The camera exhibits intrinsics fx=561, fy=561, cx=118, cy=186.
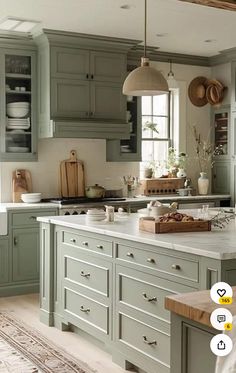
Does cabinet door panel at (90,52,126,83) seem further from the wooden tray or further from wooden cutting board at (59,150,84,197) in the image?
the wooden tray

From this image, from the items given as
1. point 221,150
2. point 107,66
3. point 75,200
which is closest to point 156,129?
point 221,150

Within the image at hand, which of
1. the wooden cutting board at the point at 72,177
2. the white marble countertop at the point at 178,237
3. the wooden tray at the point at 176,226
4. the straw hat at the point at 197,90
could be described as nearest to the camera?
the white marble countertop at the point at 178,237

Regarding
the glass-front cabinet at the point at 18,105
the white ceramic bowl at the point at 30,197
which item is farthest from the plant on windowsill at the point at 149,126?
the white ceramic bowl at the point at 30,197

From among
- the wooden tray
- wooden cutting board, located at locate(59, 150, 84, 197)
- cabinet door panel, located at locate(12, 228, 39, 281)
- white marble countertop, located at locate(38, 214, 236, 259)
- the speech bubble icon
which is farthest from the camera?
wooden cutting board, located at locate(59, 150, 84, 197)

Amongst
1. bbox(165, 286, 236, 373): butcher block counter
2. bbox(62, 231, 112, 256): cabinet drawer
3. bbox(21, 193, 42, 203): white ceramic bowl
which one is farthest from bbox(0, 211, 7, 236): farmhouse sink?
bbox(165, 286, 236, 373): butcher block counter

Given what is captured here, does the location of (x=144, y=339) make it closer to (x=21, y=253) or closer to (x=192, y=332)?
(x=192, y=332)

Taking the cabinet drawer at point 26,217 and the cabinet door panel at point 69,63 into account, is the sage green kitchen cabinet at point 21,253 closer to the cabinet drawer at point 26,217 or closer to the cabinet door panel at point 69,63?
the cabinet drawer at point 26,217

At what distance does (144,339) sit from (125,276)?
0.43 metres

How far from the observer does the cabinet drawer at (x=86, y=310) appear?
13.1 ft

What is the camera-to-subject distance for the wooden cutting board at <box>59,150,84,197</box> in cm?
677

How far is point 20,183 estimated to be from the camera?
6473mm

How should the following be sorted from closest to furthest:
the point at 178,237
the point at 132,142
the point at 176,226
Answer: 1. the point at 178,237
2. the point at 176,226
3. the point at 132,142

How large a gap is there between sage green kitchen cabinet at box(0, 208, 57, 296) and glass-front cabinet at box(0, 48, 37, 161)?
76 cm

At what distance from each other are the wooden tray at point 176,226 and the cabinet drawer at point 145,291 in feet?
1.01
